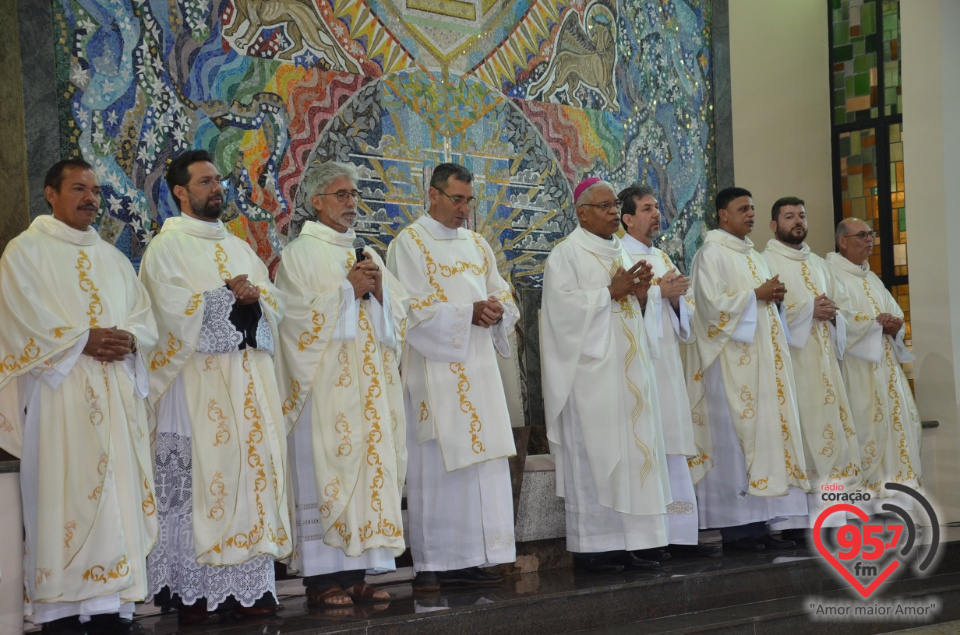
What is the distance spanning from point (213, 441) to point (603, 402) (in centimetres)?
241

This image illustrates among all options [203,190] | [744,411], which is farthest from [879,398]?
[203,190]

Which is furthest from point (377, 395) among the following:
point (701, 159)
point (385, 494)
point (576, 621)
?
point (701, 159)

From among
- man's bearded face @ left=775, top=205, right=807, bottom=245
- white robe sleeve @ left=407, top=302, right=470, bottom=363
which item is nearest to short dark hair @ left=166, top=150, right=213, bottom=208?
white robe sleeve @ left=407, top=302, right=470, bottom=363

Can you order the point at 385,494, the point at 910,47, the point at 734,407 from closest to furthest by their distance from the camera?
1. the point at 385,494
2. the point at 734,407
3. the point at 910,47

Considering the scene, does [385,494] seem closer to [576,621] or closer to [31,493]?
[576,621]

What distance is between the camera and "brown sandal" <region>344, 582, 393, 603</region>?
20.5 feet

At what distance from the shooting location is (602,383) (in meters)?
7.26

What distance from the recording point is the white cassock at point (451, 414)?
22.0ft

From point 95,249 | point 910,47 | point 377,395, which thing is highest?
point 910,47

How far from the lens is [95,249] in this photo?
5820mm

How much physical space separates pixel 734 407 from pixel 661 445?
39.7 inches

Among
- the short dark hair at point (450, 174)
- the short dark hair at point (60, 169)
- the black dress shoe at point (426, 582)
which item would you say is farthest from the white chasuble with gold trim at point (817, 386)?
the short dark hair at point (60, 169)

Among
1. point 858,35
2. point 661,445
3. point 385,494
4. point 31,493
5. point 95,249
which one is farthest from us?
point 858,35

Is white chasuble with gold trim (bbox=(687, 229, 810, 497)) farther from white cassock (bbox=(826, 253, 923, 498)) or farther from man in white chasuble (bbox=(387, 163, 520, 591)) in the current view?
man in white chasuble (bbox=(387, 163, 520, 591))
